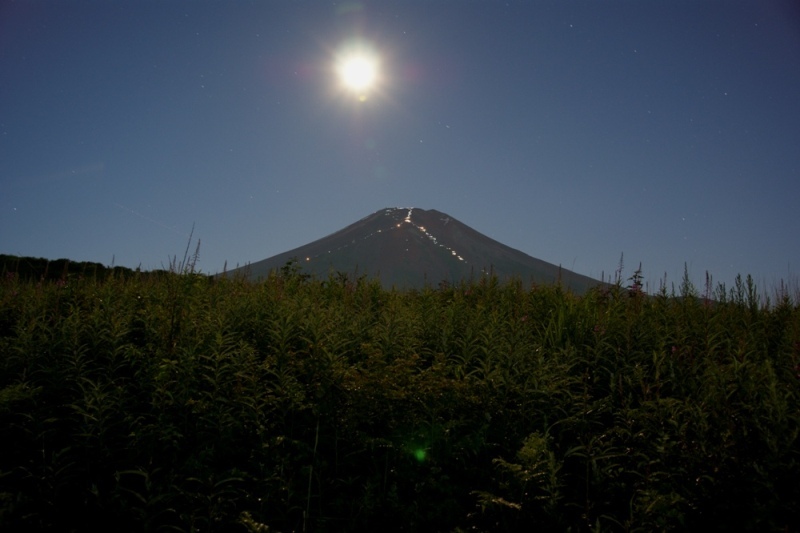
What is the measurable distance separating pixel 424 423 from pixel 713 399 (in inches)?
89.4

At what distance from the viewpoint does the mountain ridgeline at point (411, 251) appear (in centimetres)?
11850

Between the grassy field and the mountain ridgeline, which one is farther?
the mountain ridgeline

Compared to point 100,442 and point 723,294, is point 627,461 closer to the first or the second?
point 100,442

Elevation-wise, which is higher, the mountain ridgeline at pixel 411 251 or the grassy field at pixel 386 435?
the mountain ridgeline at pixel 411 251

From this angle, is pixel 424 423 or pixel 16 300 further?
pixel 16 300

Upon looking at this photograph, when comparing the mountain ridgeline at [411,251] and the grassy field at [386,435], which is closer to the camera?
the grassy field at [386,435]

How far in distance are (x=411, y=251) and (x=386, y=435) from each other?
13576cm

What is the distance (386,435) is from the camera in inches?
159

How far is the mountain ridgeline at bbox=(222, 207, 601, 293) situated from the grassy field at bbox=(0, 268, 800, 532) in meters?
103

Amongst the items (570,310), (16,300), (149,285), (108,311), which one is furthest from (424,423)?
(16,300)

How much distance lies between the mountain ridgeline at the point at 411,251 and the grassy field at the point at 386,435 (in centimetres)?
10300

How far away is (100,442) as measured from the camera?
12.0 feet

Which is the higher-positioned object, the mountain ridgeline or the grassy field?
the mountain ridgeline

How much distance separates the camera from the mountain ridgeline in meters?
118
